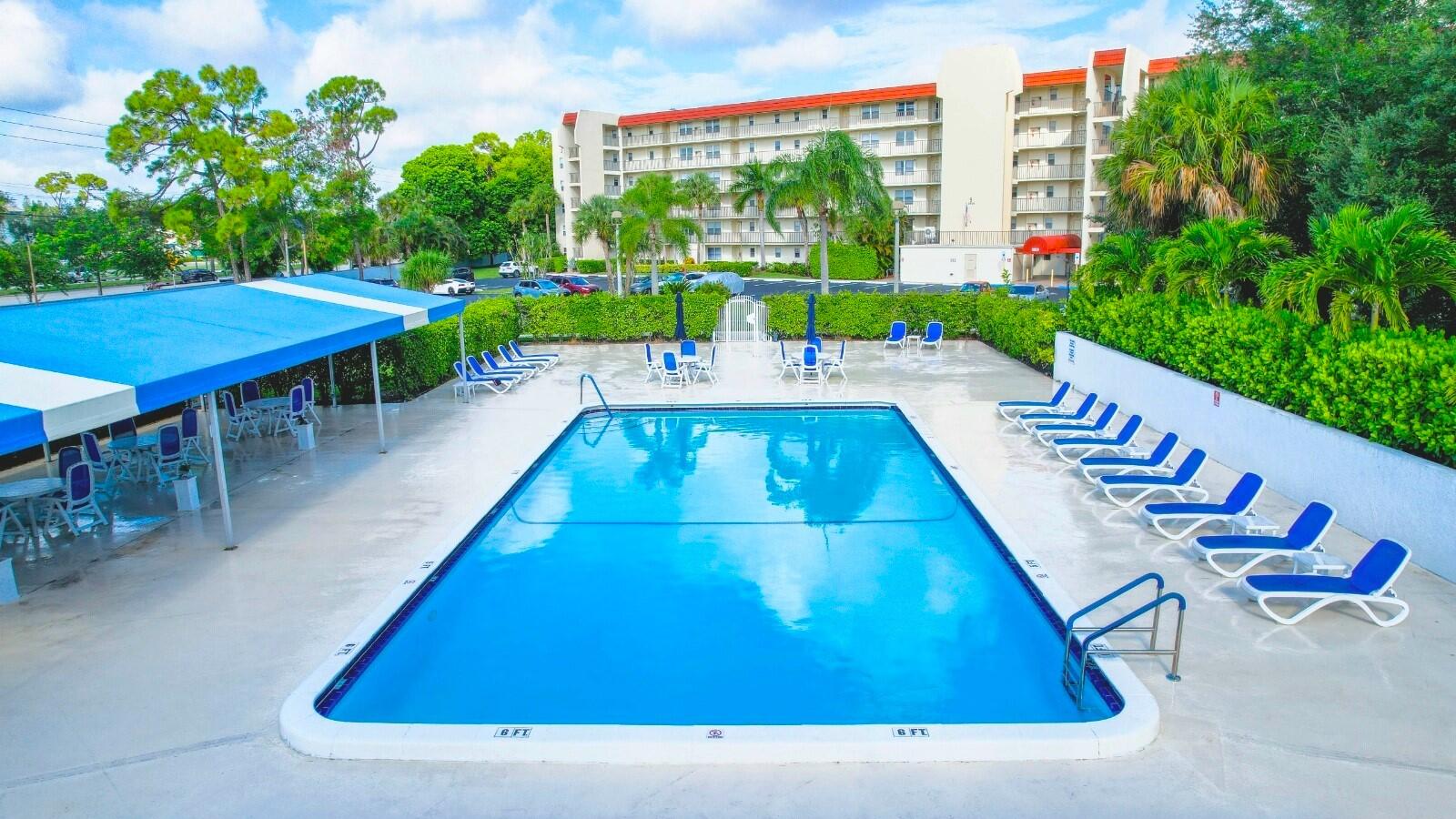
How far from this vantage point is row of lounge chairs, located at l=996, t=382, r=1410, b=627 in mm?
7391

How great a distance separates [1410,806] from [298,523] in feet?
34.4

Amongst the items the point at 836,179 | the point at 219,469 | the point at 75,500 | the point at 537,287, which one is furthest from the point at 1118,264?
the point at 537,287

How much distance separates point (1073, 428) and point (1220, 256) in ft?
11.7

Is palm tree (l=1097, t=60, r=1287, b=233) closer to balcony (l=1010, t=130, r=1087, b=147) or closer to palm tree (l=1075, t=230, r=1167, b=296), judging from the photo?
palm tree (l=1075, t=230, r=1167, b=296)

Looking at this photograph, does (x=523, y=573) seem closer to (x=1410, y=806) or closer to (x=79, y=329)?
(x=79, y=329)

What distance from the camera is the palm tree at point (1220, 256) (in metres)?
13.7

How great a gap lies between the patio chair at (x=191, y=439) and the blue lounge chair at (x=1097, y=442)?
40.3ft

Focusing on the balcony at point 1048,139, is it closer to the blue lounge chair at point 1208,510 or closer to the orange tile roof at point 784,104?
the orange tile roof at point 784,104

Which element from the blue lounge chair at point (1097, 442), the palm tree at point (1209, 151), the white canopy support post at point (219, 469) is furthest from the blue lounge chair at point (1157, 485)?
the white canopy support post at point (219, 469)

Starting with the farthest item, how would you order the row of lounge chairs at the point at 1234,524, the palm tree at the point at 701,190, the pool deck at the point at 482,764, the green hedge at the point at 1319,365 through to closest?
the palm tree at the point at 701,190
the green hedge at the point at 1319,365
the row of lounge chairs at the point at 1234,524
the pool deck at the point at 482,764

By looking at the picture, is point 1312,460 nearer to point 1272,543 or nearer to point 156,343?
point 1272,543

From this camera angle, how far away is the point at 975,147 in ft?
171

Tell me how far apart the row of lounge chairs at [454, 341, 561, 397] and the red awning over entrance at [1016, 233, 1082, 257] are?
1272 inches

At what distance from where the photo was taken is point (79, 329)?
9609 mm
